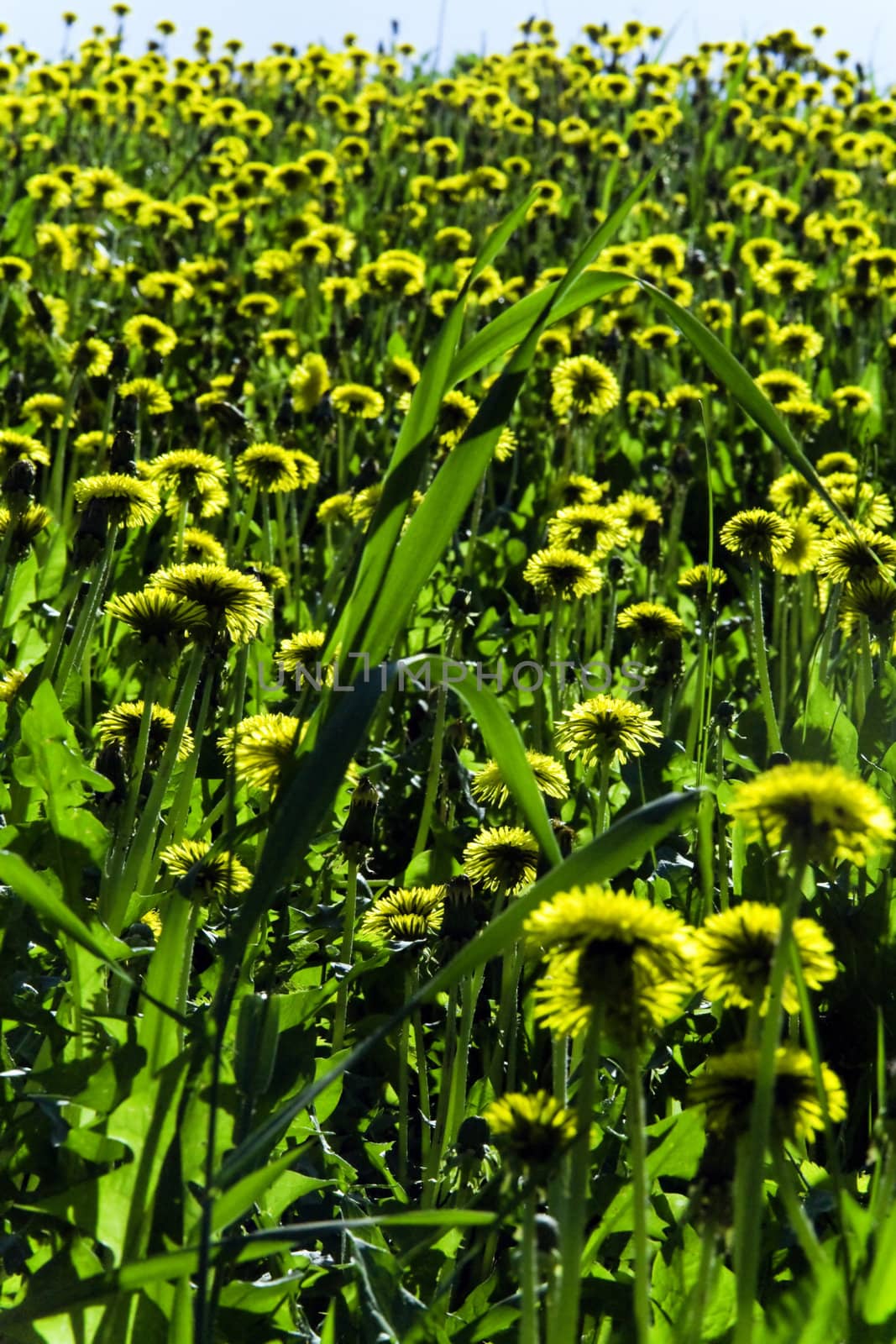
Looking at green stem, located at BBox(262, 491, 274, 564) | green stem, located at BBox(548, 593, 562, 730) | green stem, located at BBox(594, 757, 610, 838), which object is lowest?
green stem, located at BBox(594, 757, 610, 838)

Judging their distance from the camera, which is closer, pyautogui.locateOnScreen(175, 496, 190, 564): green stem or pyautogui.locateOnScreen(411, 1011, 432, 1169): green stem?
pyautogui.locateOnScreen(411, 1011, 432, 1169): green stem

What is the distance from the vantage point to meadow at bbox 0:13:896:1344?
0.97 metres

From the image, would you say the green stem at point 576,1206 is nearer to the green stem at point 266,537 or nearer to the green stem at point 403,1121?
the green stem at point 403,1121

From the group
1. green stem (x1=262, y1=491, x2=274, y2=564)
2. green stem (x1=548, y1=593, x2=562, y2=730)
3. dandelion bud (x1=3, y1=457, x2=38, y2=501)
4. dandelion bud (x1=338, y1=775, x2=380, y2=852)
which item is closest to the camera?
dandelion bud (x1=338, y1=775, x2=380, y2=852)

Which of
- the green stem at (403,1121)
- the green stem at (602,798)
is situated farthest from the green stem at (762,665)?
the green stem at (403,1121)

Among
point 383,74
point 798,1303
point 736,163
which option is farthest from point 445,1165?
point 383,74

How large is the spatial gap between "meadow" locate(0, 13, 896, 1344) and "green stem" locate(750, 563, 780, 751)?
2cm

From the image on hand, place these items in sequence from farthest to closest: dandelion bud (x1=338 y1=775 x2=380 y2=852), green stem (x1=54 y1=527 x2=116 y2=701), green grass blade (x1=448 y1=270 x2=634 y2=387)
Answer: green stem (x1=54 y1=527 x2=116 y2=701)
dandelion bud (x1=338 y1=775 x2=380 y2=852)
green grass blade (x1=448 y1=270 x2=634 y2=387)

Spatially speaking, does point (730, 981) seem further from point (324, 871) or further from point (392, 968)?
point (324, 871)

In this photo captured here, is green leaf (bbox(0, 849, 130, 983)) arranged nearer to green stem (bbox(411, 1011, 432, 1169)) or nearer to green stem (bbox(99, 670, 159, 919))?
green stem (bbox(99, 670, 159, 919))

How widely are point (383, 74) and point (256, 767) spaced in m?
9.58

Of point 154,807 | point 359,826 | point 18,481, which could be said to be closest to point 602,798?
point 359,826

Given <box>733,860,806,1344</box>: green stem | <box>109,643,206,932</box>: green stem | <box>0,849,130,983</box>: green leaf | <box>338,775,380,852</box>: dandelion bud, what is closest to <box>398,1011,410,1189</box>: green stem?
<box>338,775,380,852</box>: dandelion bud

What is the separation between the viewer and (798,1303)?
953 mm
